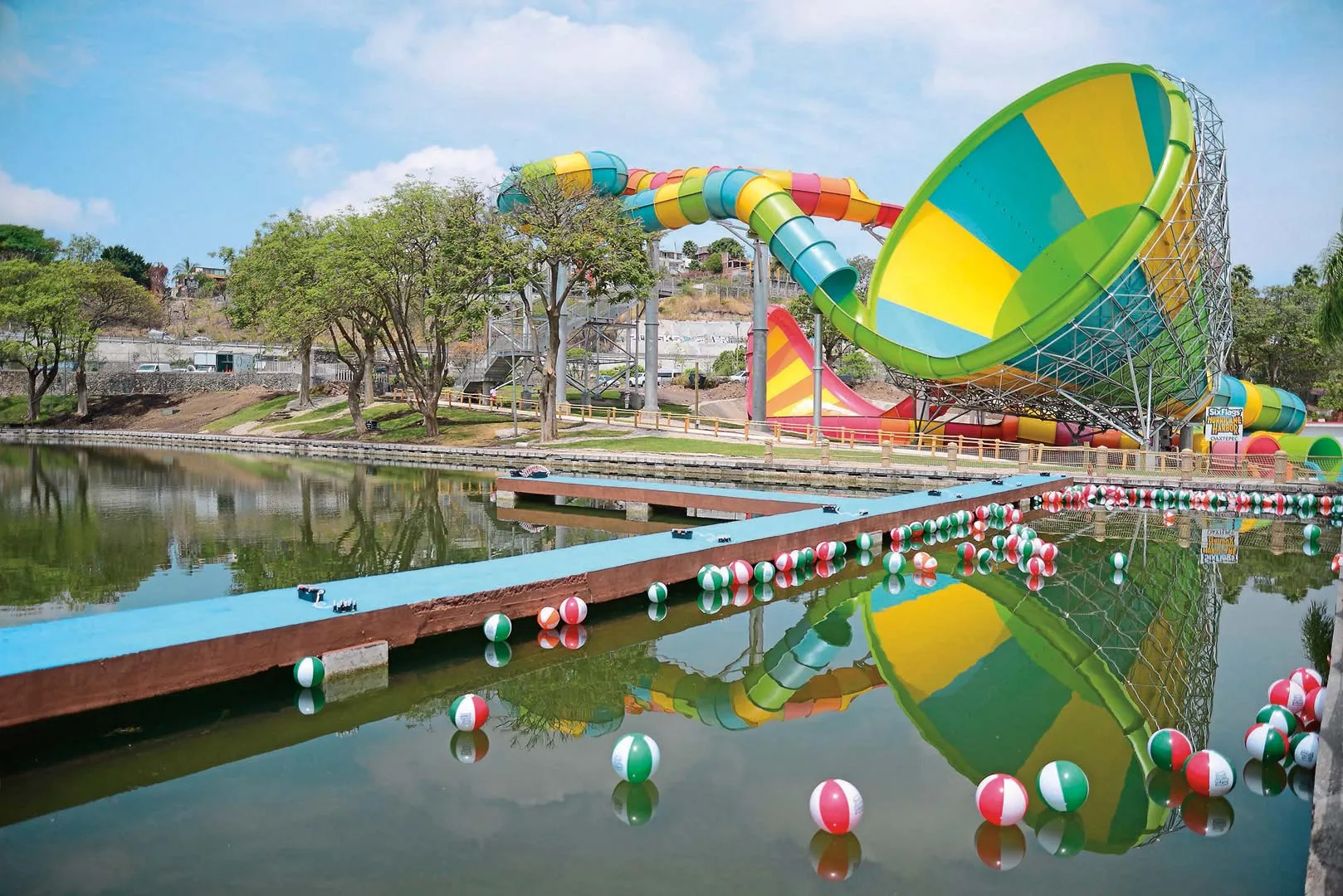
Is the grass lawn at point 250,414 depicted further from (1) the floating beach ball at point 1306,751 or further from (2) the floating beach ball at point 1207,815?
(1) the floating beach ball at point 1306,751

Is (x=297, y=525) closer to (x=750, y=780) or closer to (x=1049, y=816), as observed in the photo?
(x=750, y=780)

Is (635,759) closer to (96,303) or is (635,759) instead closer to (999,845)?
(999,845)

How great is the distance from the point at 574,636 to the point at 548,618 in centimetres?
40

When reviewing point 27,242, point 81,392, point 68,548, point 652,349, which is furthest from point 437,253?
point 27,242

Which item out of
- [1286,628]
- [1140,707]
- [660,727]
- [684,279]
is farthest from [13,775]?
[684,279]

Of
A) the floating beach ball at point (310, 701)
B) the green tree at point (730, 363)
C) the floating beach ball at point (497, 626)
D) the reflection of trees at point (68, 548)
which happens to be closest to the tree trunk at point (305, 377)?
the reflection of trees at point (68, 548)

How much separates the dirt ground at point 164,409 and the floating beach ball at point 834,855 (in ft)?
199

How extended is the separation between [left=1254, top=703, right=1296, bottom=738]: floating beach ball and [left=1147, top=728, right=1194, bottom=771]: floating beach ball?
0.89m

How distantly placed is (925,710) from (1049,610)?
5.46 m

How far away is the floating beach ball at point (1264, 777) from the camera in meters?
7.06

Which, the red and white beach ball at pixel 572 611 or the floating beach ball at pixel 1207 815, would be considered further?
the red and white beach ball at pixel 572 611

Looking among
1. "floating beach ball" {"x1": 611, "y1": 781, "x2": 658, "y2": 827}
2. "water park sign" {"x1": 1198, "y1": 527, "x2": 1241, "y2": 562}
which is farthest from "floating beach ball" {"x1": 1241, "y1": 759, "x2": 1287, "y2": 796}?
"water park sign" {"x1": 1198, "y1": 527, "x2": 1241, "y2": 562}

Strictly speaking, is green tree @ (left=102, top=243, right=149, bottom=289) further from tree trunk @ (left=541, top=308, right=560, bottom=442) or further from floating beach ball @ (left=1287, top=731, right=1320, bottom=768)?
floating beach ball @ (left=1287, top=731, right=1320, bottom=768)

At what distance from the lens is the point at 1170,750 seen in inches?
287
